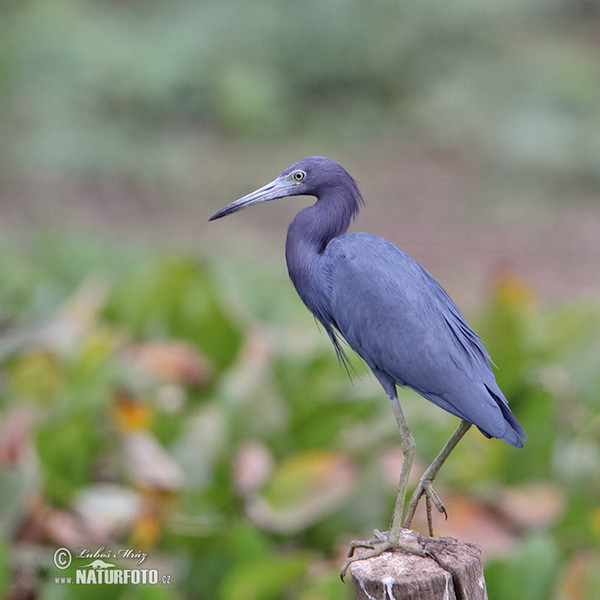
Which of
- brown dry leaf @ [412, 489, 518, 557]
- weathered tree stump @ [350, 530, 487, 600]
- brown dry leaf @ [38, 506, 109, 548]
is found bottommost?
weathered tree stump @ [350, 530, 487, 600]

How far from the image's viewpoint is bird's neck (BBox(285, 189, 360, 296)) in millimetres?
2387

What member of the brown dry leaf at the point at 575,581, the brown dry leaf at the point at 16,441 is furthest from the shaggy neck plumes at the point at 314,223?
the brown dry leaf at the point at 16,441

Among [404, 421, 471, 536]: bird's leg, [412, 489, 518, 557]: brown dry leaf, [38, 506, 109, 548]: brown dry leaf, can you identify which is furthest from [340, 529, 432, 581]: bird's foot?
[38, 506, 109, 548]: brown dry leaf

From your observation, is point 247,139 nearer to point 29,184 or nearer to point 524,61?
point 29,184

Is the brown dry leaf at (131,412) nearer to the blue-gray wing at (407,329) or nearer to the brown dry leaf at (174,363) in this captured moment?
the brown dry leaf at (174,363)

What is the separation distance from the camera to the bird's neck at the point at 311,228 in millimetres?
2387

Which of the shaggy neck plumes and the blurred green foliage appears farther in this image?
the blurred green foliage

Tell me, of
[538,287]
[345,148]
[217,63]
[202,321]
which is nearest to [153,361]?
[202,321]

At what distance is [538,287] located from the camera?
10133mm

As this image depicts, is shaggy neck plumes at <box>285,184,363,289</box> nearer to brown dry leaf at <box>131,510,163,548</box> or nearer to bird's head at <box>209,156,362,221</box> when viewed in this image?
bird's head at <box>209,156,362,221</box>

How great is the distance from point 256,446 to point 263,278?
9.35ft

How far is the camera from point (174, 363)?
5.70 metres

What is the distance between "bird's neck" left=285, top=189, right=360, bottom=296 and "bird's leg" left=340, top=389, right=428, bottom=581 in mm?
374

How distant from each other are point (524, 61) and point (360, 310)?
1333cm
